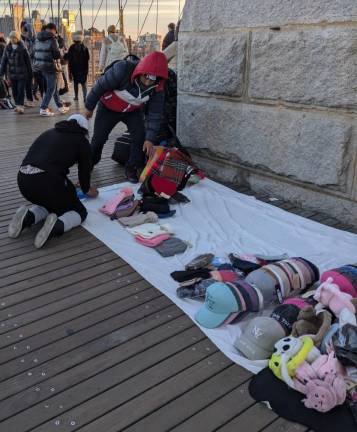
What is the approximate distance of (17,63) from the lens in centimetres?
832

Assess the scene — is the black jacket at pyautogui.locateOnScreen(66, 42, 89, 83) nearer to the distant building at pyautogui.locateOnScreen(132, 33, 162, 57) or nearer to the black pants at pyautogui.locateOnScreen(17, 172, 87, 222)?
the distant building at pyautogui.locateOnScreen(132, 33, 162, 57)

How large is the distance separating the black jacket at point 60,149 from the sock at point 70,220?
11.4 inches

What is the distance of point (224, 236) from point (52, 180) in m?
1.31

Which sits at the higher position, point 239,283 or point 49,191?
point 49,191

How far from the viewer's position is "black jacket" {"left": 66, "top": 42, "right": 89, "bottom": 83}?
927 centimetres

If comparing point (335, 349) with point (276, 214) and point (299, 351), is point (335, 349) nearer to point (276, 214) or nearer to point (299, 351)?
point (299, 351)

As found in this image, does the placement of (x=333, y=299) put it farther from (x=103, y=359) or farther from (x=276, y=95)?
(x=276, y=95)

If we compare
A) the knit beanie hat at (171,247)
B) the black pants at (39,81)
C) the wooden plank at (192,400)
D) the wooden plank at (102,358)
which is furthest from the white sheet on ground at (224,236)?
the black pants at (39,81)

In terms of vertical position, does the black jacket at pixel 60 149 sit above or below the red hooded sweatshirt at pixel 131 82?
below

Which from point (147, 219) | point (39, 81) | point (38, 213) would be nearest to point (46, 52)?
point (39, 81)

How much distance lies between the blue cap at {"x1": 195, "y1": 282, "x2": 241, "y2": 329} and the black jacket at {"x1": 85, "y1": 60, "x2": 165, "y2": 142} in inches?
96.2

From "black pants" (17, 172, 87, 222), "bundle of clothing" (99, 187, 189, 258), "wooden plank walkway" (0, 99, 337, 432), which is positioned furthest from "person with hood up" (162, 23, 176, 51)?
"wooden plank walkway" (0, 99, 337, 432)

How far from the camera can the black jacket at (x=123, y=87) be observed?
13.7 feet

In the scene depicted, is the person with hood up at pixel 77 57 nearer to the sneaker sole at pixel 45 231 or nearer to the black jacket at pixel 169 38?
the black jacket at pixel 169 38
